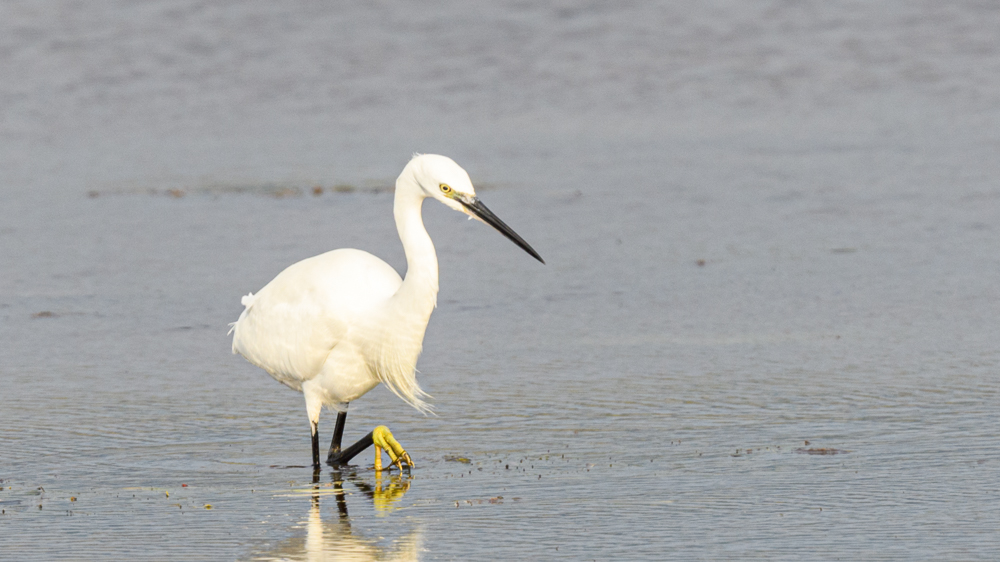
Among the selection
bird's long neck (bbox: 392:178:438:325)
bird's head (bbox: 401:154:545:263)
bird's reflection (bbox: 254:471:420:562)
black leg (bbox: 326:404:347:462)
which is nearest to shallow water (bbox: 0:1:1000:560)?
bird's reflection (bbox: 254:471:420:562)

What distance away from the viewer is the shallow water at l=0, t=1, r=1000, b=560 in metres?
5.84

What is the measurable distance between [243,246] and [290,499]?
5.59 meters

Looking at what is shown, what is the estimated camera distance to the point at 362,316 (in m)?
6.85

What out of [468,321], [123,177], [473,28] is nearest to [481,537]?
[468,321]

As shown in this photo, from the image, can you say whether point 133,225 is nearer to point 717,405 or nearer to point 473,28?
point 717,405

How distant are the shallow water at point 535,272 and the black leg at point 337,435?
0.13 metres

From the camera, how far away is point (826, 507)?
5680mm

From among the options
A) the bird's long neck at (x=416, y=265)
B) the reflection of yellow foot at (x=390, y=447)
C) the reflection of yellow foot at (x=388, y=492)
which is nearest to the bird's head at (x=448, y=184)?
the bird's long neck at (x=416, y=265)

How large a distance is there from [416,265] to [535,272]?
163 inches

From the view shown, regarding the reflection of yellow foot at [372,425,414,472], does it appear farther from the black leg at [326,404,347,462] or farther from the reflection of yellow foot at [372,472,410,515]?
the black leg at [326,404,347,462]

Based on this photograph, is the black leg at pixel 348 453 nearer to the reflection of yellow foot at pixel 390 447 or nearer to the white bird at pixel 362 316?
the white bird at pixel 362 316

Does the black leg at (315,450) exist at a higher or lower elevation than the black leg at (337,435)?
higher

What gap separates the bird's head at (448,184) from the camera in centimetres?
657

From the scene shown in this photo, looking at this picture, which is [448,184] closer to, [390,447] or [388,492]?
[390,447]
